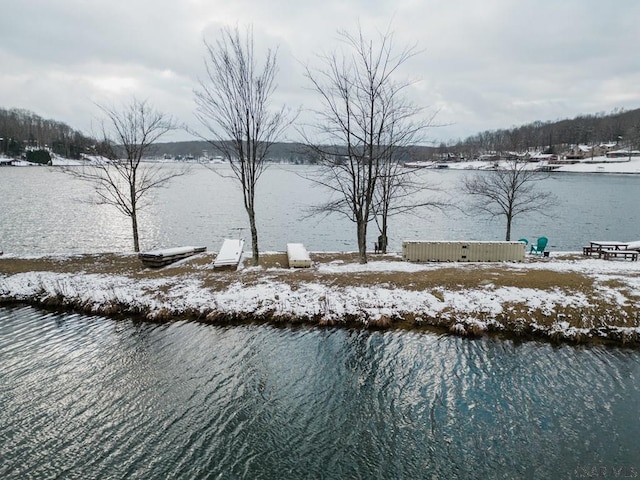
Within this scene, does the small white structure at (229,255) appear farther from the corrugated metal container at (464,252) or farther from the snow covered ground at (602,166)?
the snow covered ground at (602,166)

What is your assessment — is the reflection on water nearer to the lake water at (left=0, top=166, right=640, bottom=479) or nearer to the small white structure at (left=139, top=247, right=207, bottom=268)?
the lake water at (left=0, top=166, right=640, bottom=479)

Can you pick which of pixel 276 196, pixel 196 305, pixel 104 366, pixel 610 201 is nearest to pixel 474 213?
pixel 610 201

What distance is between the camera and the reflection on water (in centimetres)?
739

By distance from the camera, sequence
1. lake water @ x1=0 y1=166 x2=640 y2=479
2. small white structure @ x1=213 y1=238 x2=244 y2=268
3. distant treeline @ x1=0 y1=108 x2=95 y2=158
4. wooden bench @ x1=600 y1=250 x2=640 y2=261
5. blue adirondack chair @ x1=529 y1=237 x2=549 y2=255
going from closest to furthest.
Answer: lake water @ x1=0 y1=166 x2=640 y2=479 < small white structure @ x1=213 y1=238 x2=244 y2=268 < wooden bench @ x1=600 y1=250 x2=640 y2=261 < blue adirondack chair @ x1=529 y1=237 x2=549 y2=255 < distant treeline @ x1=0 y1=108 x2=95 y2=158

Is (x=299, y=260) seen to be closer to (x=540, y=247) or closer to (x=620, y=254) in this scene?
(x=540, y=247)

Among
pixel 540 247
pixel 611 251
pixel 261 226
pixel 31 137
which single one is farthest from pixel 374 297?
pixel 31 137

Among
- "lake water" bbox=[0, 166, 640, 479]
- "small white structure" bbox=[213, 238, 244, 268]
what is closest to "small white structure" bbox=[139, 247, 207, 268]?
"small white structure" bbox=[213, 238, 244, 268]

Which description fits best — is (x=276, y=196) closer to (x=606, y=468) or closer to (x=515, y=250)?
(x=515, y=250)

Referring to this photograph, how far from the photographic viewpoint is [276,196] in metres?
70.0

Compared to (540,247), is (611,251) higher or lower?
higher

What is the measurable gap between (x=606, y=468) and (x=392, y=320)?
7.41 meters

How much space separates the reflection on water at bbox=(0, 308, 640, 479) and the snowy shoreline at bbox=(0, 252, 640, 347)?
98 centimetres

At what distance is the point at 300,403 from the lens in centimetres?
926

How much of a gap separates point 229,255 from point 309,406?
12260 millimetres
